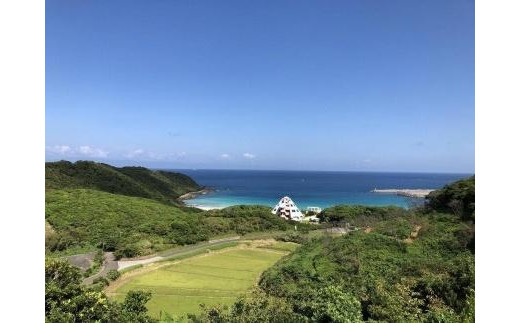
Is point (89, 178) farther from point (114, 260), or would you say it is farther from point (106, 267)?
point (106, 267)

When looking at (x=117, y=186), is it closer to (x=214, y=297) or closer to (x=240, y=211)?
(x=240, y=211)

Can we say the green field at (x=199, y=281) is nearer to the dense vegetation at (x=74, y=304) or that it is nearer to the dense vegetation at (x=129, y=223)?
the dense vegetation at (x=129, y=223)

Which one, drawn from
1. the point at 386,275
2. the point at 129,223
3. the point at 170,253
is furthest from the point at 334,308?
the point at 129,223

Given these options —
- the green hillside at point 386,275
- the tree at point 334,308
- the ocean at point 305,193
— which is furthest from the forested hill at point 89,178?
the tree at point 334,308

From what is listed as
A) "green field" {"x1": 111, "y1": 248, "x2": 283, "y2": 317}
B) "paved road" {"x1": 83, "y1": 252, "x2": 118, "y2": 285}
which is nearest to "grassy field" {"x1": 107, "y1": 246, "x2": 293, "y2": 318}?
"green field" {"x1": 111, "y1": 248, "x2": 283, "y2": 317}

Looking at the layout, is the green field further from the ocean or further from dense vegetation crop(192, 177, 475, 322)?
the ocean
